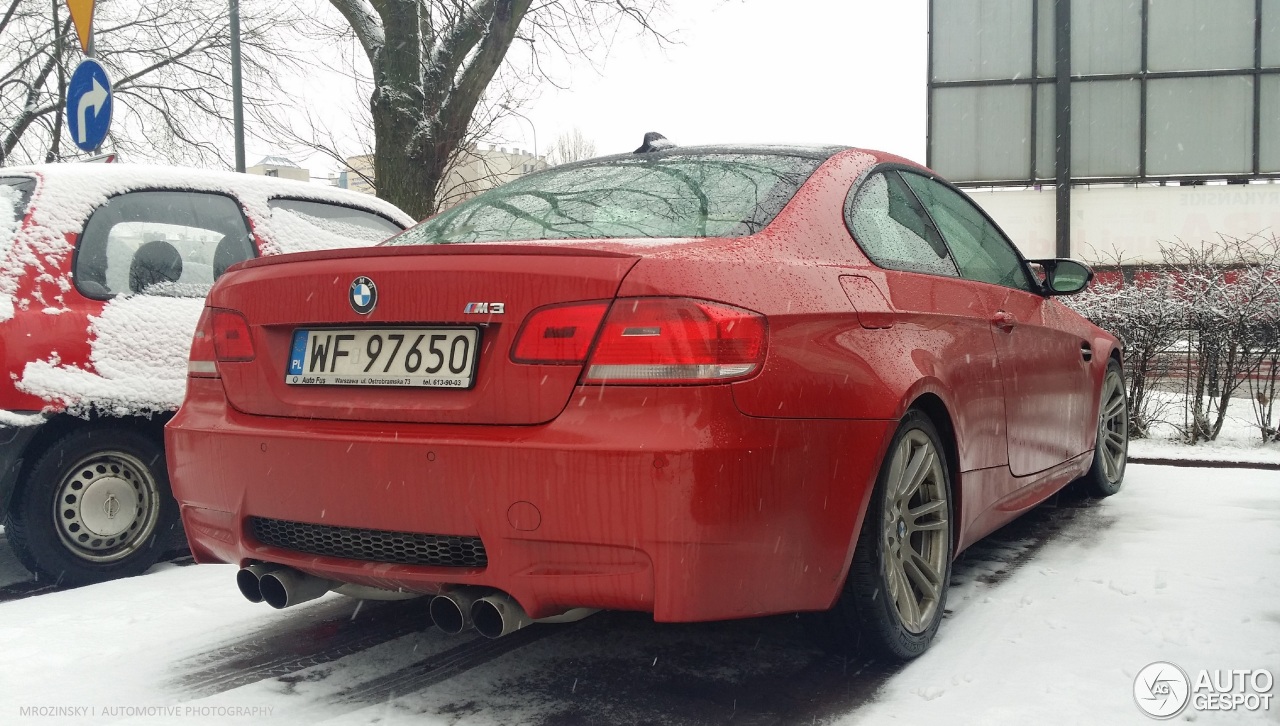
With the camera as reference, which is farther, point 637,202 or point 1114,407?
point 1114,407

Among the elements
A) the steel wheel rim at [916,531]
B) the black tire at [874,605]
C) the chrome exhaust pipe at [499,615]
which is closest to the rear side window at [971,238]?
the steel wheel rim at [916,531]

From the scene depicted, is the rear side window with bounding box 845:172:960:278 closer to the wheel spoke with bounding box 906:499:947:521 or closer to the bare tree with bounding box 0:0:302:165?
the wheel spoke with bounding box 906:499:947:521

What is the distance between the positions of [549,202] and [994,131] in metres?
19.5

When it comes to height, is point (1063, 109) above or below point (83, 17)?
above

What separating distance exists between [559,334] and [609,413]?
216 millimetres

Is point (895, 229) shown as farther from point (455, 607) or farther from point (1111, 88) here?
point (1111, 88)

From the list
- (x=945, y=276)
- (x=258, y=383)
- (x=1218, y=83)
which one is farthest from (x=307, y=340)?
(x=1218, y=83)

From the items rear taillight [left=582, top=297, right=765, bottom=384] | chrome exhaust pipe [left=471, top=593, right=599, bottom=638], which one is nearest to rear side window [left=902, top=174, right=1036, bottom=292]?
rear taillight [left=582, top=297, right=765, bottom=384]

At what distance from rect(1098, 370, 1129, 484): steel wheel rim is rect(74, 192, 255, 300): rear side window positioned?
13.7 ft

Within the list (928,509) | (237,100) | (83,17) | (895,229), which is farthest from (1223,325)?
(237,100)

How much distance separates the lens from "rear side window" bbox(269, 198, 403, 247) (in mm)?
5223

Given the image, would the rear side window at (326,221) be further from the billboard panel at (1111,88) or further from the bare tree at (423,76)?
the billboard panel at (1111,88)

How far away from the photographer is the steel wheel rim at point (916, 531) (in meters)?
3.04

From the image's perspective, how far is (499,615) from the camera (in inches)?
99.7
